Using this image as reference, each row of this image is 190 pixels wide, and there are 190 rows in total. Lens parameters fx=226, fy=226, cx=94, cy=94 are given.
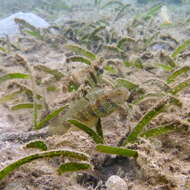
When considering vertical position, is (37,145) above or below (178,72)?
below

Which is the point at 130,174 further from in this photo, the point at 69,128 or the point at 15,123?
the point at 15,123

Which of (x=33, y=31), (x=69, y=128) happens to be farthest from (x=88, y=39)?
(x=69, y=128)

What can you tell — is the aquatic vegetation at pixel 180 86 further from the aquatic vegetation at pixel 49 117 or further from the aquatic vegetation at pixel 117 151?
the aquatic vegetation at pixel 49 117

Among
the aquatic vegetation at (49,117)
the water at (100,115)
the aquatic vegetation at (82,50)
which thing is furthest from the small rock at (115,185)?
the aquatic vegetation at (82,50)

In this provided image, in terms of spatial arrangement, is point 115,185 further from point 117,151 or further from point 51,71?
point 51,71

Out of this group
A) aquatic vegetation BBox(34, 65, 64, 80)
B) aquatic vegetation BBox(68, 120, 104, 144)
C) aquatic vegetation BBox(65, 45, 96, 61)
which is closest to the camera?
aquatic vegetation BBox(68, 120, 104, 144)

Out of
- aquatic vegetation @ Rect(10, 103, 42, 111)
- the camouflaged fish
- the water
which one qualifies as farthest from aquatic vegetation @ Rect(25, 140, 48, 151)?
aquatic vegetation @ Rect(10, 103, 42, 111)

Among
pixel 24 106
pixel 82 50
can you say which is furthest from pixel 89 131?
pixel 82 50

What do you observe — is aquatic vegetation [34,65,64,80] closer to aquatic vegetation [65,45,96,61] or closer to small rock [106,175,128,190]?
aquatic vegetation [65,45,96,61]

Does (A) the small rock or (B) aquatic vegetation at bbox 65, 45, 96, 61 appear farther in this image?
(B) aquatic vegetation at bbox 65, 45, 96, 61
